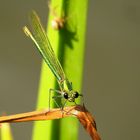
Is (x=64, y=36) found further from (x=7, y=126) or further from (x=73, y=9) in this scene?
(x=7, y=126)

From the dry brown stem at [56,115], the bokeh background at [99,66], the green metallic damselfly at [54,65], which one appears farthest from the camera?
the bokeh background at [99,66]

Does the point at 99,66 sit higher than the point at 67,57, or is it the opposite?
the point at 99,66

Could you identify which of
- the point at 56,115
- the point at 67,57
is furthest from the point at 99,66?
the point at 56,115

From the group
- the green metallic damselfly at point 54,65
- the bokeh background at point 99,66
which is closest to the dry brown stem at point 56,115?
the green metallic damselfly at point 54,65

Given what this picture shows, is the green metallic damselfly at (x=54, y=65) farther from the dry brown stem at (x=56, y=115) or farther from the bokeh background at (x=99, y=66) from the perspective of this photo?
the bokeh background at (x=99, y=66)

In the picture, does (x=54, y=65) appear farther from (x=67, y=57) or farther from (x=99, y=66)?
(x=99, y=66)

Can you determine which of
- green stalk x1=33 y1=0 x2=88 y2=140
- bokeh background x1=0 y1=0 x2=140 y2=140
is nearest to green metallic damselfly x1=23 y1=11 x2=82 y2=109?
green stalk x1=33 y1=0 x2=88 y2=140
